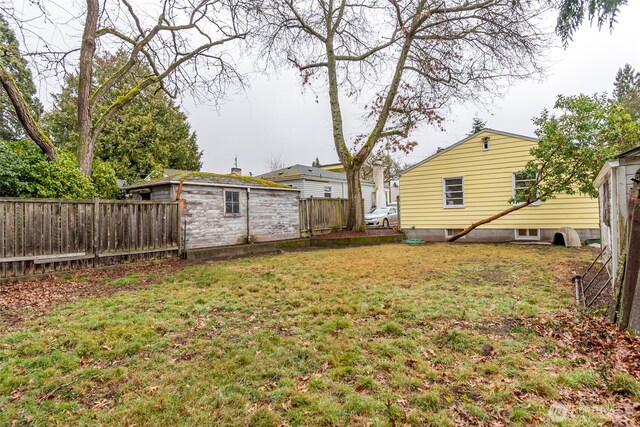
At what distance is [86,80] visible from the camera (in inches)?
402

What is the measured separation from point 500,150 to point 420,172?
10.2ft

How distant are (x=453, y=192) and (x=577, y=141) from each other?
15.4 feet

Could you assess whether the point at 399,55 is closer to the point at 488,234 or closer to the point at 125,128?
the point at 488,234

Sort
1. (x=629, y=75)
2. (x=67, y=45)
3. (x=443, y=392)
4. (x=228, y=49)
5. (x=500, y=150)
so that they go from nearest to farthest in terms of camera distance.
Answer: (x=443, y=392)
(x=67, y=45)
(x=500, y=150)
(x=228, y=49)
(x=629, y=75)

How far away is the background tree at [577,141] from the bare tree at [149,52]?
1117cm

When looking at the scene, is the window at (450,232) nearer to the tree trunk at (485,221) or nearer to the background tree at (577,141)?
the tree trunk at (485,221)

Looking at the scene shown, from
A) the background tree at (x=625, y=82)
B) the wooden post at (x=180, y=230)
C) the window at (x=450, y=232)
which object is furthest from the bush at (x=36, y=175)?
the background tree at (x=625, y=82)

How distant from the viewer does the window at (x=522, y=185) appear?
33.8 feet

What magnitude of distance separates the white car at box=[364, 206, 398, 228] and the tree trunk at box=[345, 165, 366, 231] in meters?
3.88

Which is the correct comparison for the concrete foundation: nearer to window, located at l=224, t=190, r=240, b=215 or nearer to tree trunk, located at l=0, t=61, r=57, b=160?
window, located at l=224, t=190, r=240, b=215

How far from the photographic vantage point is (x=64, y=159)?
27.2 feet

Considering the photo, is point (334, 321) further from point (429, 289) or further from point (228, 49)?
point (228, 49)

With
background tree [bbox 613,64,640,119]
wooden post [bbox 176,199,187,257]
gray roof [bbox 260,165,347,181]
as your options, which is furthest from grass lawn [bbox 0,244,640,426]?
background tree [bbox 613,64,640,119]

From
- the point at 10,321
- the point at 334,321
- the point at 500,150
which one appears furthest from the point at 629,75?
the point at 10,321
